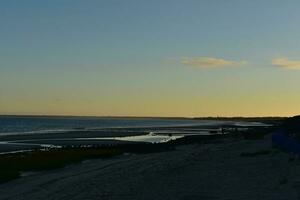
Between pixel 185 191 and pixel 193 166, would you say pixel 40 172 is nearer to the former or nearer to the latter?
pixel 193 166

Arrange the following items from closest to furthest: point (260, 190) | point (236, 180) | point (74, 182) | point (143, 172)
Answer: point (260, 190), point (236, 180), point (74, 182), point (143, 172)

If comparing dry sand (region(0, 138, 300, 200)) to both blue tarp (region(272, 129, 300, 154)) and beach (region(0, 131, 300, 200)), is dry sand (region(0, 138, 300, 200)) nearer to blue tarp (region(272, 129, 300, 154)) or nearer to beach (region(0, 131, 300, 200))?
beach (region(0, 131, 300, 200))

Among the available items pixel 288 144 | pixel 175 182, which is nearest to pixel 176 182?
pixel 175 182

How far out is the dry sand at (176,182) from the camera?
20.4 meters

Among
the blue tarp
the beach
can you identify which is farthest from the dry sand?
the blue tarp

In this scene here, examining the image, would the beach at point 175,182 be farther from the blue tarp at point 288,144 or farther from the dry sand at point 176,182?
the blue tarp at point 288,144

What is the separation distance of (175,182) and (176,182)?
4 centimetres

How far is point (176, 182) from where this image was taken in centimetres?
2420

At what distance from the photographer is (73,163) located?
129ft

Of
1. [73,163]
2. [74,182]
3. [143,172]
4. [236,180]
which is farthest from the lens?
[73,163]

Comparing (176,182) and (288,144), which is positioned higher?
(288,144)

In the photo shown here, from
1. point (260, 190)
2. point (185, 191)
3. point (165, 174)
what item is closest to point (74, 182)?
point (165, 174)

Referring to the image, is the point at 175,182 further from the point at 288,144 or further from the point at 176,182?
the point at 288,144

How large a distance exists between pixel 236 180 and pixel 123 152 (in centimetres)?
2822
